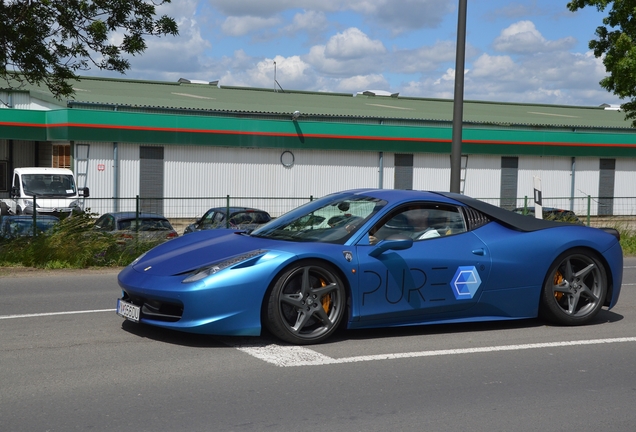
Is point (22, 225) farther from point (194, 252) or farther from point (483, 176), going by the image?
point (483, 176)

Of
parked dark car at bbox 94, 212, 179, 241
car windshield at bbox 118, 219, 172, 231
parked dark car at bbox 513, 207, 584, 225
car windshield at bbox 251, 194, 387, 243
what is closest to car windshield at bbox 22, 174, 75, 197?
parked dark car at bbox 94, 212, 179, 241

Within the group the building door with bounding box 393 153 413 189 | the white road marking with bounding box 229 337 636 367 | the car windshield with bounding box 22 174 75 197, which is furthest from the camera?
the building door with bounding box 393 153 413 189

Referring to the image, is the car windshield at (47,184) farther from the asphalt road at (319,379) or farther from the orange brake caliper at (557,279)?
the orange brake caliper at (557,279)

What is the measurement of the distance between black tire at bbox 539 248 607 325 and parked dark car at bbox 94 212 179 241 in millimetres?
8846

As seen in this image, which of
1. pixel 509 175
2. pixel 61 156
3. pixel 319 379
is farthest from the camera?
pixel 509 175

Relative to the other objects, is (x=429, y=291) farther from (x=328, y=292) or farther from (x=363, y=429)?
(x=363, y=429)

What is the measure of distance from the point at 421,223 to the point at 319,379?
2.16m

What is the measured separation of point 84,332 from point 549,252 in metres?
4.38

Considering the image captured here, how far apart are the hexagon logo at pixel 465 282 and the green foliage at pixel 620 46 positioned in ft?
58.9

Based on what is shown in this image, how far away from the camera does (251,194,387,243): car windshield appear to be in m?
7.05

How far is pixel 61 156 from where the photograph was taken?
110ft

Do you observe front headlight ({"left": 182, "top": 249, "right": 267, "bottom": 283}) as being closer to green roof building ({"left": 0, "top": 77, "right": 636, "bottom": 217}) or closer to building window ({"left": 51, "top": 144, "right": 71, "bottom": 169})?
green roof building ({"left": 0, "top": 77, "right": 636, "bottom": 217})

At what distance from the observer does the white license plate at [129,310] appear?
6675mm

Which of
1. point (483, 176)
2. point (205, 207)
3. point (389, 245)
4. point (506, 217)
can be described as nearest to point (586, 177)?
point (483, 176)
